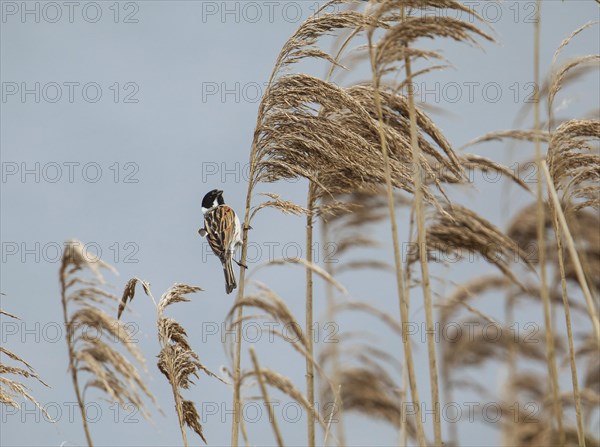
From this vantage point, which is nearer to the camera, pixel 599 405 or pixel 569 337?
pixel 569 337

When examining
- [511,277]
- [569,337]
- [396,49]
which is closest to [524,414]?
[569,337]

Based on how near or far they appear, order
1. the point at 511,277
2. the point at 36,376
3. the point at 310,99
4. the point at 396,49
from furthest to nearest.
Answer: the point at 310,99 < the point at 36,376 < the point at 511,277 < the point at 396,49

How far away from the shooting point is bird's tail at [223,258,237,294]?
6910 mm

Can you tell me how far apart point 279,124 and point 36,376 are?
203 centimetres

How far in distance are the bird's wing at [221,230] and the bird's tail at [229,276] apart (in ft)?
0.20

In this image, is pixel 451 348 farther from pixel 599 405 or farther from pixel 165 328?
pixel 165 328

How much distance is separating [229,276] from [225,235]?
1.21 ft

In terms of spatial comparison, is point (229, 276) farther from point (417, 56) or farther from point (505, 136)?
point (417, 56)

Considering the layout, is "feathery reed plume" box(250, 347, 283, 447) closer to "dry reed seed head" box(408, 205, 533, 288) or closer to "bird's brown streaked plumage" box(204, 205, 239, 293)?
"dry reed seed head" box(408, 205, 533, 288)

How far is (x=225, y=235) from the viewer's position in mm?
7137

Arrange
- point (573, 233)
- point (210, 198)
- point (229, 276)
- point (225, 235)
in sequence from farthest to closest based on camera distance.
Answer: point (210, 198) → point (225, 235) → point (229, 276) → point (573, 233)

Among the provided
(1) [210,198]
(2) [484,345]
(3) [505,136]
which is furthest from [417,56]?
(1) [210,198]

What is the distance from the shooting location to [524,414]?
569cm

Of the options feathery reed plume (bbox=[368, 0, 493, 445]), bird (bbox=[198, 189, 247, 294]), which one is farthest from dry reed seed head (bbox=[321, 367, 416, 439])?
bird (bbox=[198, 189, 247, 294])
